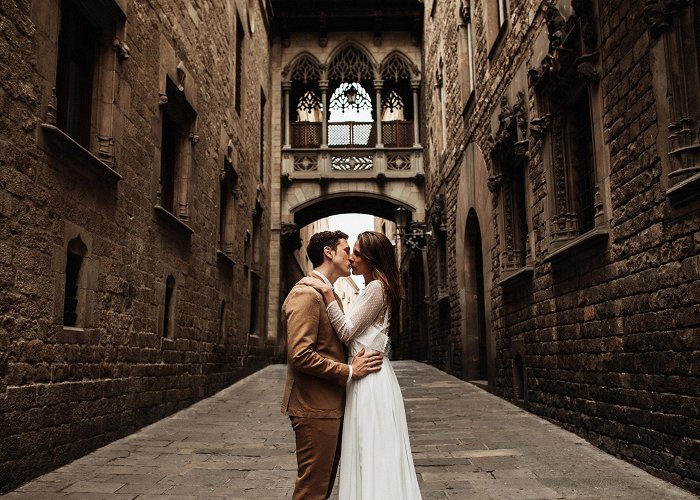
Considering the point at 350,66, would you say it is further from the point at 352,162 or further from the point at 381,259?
the point at 381,259

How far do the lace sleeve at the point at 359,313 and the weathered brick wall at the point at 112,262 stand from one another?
305 cm

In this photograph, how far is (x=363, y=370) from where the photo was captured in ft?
9.53

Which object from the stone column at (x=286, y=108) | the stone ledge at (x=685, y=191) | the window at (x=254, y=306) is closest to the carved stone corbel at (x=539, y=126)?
the stone ledge at (x=685, y=191)

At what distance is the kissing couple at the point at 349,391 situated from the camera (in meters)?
2.85

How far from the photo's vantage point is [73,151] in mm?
5918

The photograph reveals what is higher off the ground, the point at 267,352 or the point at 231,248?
the point at 231,248

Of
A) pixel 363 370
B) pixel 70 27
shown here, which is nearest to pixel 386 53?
pixel 70 27

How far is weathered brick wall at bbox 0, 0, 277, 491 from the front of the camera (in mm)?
5023

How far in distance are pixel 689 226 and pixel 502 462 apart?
8.64 ft

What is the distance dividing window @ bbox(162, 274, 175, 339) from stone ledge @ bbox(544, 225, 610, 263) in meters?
5.21

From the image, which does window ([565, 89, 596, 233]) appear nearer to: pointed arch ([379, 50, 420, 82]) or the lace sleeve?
the lace sleeve

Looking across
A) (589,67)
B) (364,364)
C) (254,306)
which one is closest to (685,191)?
(589,67)

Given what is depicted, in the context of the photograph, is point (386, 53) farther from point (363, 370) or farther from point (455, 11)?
point (363, 370)

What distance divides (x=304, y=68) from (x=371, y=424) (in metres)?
20.0
